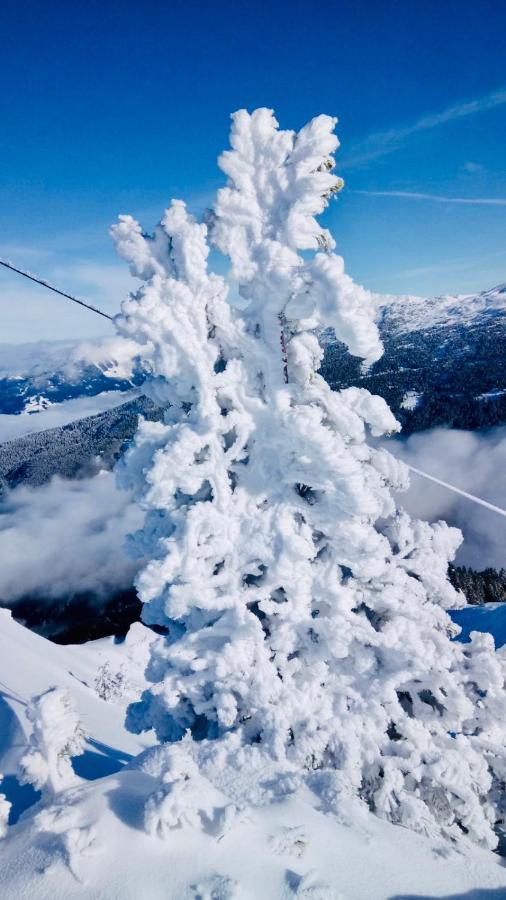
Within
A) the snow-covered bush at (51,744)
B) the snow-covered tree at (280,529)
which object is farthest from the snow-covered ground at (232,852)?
the snow-covered tree at (280,529)

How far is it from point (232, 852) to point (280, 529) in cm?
546

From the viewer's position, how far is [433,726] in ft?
36.4

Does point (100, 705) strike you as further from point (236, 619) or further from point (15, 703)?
point (236, 619)

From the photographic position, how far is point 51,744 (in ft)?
31.6

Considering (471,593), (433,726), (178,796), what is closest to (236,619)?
(178,796)

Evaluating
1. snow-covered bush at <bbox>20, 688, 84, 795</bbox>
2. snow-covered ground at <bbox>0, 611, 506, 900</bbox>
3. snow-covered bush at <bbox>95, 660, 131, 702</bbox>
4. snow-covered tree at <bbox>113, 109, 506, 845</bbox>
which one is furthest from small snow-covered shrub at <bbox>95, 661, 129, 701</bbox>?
snow-covered ground at <bbox>0, 611, 506, 900</bbox>

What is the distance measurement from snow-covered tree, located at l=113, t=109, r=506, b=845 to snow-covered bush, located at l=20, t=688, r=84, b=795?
1.85 meters

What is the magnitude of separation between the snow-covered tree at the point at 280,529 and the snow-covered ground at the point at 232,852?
2.37 ft

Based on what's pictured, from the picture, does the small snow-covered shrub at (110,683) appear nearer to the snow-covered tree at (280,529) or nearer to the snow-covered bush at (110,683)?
the snow-covered bush at (110,683)

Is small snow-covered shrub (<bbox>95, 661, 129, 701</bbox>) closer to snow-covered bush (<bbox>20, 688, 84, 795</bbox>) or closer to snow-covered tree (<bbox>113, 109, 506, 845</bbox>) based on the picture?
snow-covered tree (<bbox>113, 109, 506, 845</bbox>)

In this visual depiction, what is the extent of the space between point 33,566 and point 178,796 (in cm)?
19946

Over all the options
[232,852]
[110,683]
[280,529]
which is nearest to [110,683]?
[110,683]

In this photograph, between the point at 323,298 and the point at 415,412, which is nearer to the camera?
the point at 323,298

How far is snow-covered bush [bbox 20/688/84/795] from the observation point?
372 inches
